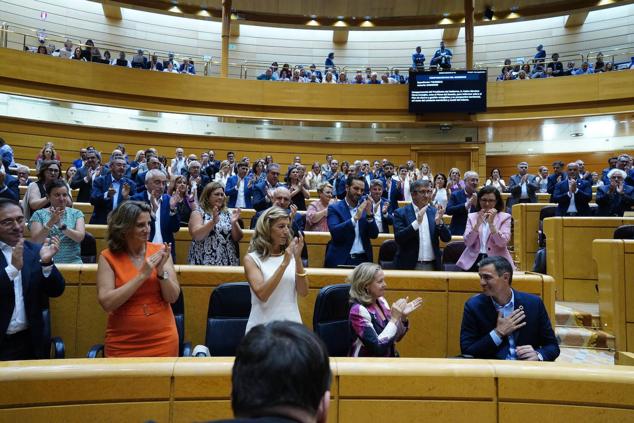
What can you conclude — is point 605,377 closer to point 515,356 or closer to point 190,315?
point 515,356

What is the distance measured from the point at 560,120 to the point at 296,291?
1423 cm

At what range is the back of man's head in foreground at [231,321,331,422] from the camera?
0.85 metres

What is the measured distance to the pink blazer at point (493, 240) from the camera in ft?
12.7

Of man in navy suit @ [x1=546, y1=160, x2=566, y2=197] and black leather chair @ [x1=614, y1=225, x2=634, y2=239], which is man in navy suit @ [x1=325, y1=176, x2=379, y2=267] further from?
man in navy suit @ [x1=546, y1=160, x2=566, y2=197]

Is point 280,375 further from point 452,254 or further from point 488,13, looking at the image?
point 488,13

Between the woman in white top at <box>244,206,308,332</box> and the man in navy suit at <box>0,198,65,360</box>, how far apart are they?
1028 mm

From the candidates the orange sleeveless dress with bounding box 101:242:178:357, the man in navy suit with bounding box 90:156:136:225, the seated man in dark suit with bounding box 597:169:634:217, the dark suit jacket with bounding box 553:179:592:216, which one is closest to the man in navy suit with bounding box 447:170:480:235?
the dark suit jacket with bounding box 553:179:592:216

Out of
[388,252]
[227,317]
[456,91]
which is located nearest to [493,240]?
[388,252]

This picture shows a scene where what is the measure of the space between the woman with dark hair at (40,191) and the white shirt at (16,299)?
178 cm

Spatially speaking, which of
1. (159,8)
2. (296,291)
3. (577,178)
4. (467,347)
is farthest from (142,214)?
(159,8)

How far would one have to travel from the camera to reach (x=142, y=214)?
94.8 inches

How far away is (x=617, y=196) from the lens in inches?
271

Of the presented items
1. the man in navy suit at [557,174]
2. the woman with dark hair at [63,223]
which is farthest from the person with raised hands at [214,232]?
the man in navy suit at [557,174]

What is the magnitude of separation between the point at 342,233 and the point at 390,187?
Answer: 354 centimetres
